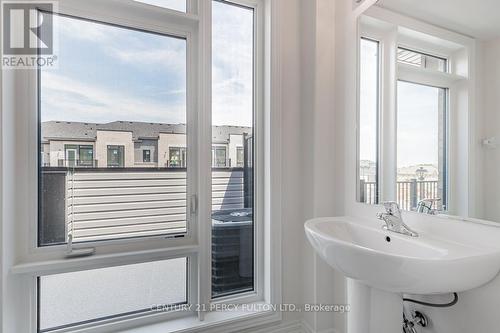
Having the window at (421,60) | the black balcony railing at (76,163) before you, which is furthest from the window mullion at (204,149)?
the window at (421,60)

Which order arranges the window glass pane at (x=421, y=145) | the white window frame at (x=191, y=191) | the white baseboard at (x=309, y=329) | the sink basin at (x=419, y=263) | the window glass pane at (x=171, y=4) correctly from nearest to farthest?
the sink basin at (x=419, y=263)
the window glass pane at (x=421, y=145)
the white window frame at (x=191, y=191)
the window glass pane at (x=171, y=4)
the white baseboard at (x=309, y=329)

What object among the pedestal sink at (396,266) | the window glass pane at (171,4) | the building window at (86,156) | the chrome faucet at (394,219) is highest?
the window glass pane at (171,4)

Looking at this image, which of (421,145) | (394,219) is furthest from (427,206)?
(421,145)

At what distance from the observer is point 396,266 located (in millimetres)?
735

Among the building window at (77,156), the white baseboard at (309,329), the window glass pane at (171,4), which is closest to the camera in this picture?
the building window at (77,156)

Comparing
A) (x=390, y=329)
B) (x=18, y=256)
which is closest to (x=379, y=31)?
(x=390, y=329)

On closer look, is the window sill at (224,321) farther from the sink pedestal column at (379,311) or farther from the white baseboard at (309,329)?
the sink pedestal column at (379,311)

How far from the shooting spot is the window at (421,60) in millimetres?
1055

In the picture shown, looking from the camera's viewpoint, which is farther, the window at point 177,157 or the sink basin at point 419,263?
the window at point 177,157

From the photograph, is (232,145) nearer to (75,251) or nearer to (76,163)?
(76,163)

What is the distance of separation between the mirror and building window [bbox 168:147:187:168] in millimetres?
1003

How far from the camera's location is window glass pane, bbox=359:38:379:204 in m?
1.33

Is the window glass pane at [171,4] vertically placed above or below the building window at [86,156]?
above

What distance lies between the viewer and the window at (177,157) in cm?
145
